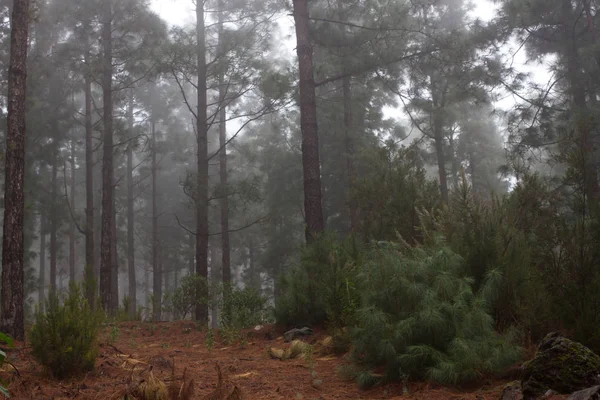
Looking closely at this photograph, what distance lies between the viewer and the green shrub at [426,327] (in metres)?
3.99

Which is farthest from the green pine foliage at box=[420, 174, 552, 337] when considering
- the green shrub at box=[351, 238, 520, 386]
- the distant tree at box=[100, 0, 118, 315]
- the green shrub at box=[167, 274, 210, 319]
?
the distant tree at box=[100, 0, 118, 315]

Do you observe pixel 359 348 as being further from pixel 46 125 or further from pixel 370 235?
pixel 46 125

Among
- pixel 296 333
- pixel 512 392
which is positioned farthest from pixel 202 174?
pixel 512 392

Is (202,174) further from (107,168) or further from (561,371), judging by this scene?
(561,371)

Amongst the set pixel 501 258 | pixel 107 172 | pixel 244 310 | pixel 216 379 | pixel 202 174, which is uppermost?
pixel 107 172

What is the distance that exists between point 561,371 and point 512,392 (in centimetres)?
36

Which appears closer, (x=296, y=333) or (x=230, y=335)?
(x=296, y=333)

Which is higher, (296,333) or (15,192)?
(15,192)

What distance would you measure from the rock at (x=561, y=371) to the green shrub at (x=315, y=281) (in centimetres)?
309

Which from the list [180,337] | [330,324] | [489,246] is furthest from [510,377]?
[180,337]

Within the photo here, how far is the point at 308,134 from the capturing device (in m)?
10.2

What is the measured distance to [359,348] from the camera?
4.56m

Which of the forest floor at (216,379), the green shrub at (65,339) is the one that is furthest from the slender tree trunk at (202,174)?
the green shrub at (65,339)

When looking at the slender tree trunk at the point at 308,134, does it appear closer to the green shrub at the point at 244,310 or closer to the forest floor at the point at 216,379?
the green shrub at the point at 244,310
